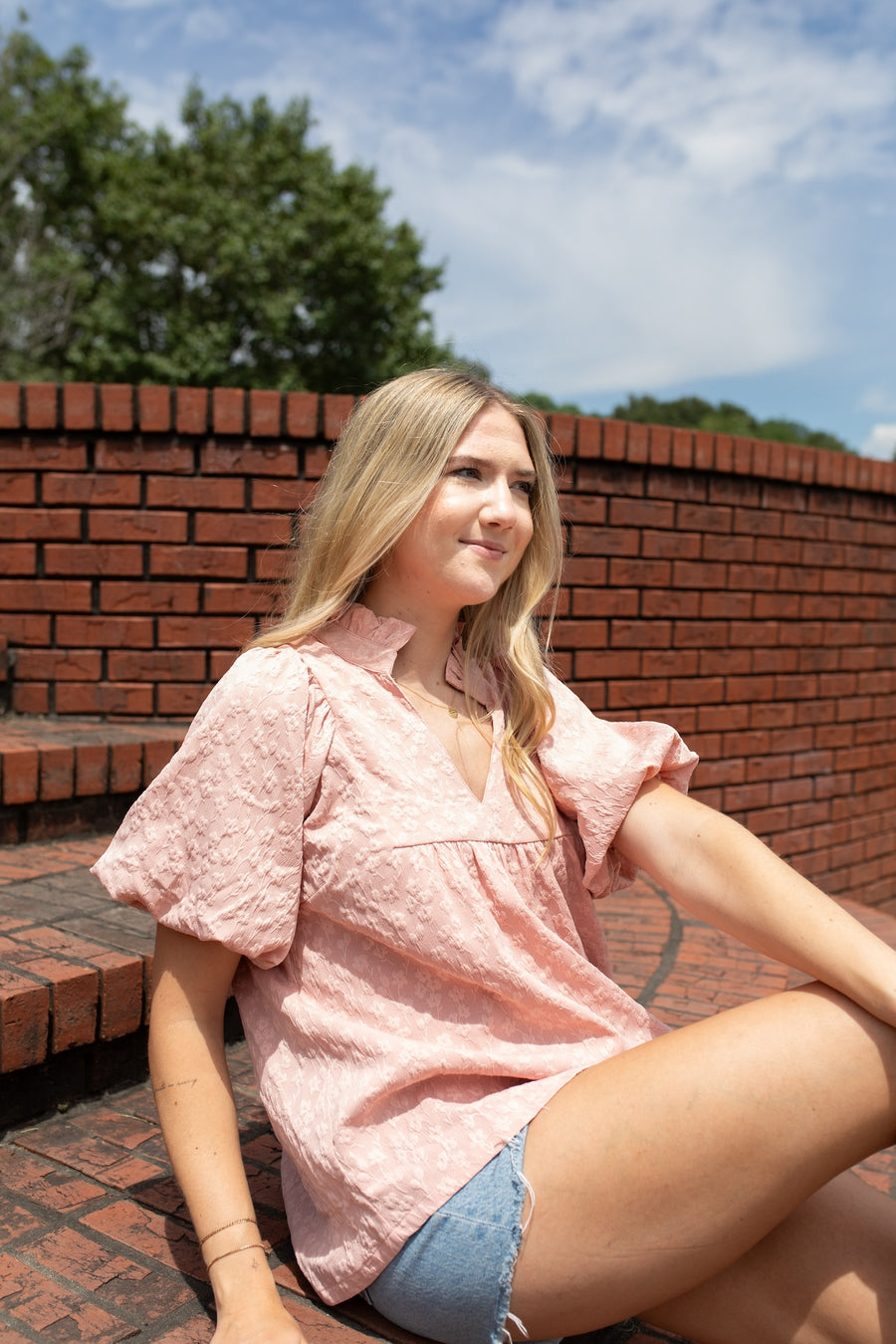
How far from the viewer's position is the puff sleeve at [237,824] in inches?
54.6

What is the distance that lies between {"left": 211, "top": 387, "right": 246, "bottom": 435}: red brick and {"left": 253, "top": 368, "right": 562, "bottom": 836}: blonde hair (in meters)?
2.06

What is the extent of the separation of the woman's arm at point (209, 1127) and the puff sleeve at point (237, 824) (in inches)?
2.8

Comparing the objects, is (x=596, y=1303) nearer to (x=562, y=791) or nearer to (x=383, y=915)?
(x=383, y=915)

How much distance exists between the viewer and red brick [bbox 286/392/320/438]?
3801 millimetres

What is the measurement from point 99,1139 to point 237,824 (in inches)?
39.7

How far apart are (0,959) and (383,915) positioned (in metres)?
1.15

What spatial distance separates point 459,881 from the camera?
1.44 metres

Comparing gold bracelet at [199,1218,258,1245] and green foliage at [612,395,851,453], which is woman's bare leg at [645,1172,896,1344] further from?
green foliage at [612,395,851,453]

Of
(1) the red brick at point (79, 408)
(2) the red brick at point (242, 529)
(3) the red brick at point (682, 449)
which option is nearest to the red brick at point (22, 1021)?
(2) the red brick at point (242, 529)

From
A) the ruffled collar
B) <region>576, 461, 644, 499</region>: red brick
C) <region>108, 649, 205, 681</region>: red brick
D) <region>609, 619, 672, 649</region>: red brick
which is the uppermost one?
<region>576, 461, 644, 499</region>: red brick

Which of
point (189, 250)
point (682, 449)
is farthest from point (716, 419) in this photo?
point (682, 449)

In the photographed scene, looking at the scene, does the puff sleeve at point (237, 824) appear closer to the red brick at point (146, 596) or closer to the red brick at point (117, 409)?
the red brick at point (146, 596)

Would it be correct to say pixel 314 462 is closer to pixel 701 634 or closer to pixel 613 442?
pixel 613 442

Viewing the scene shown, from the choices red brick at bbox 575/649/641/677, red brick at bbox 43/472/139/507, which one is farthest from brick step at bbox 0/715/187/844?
red brick at bbox 575/649/641/677
